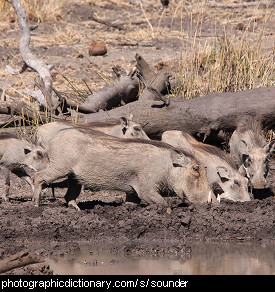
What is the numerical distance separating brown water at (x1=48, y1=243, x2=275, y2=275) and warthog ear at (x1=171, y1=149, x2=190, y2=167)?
0.97m

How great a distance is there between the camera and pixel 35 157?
7012 millimetres

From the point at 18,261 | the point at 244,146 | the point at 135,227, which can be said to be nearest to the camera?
the point at 18,261

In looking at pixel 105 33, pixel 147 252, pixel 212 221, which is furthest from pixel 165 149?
pixel 105 33

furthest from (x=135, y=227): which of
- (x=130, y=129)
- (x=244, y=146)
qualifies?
(x=244, y=146)

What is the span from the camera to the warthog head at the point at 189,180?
6.05 m

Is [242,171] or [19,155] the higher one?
[19,155]

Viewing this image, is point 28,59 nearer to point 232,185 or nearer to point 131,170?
point 131,170

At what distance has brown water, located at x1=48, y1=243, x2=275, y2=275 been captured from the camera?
455 centimetres

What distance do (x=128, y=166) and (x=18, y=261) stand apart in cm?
193

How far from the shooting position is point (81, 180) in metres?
6.09

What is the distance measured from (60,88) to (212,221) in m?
5.09

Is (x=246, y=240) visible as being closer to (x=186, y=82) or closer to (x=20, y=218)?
(x=20, y=218)

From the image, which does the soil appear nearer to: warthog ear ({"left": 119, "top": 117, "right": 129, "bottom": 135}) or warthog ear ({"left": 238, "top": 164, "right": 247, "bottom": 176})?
warthog ear ({"left": 238, "top": 164, "right": 247, "bottom": 176})
